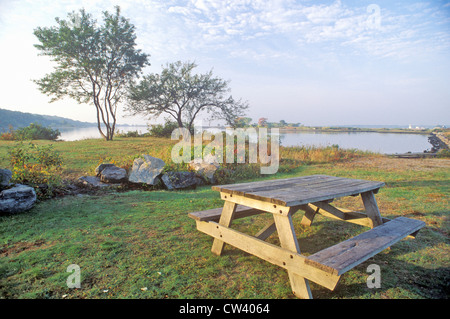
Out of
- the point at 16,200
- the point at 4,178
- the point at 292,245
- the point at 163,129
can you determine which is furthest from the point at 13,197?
the point at 163,129

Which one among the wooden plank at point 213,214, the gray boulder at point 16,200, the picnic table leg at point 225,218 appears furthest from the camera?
the gray boulder at point 16,200

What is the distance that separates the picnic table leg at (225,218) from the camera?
10.3ft

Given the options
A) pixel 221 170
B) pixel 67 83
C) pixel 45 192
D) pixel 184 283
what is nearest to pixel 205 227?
pixel 184 283

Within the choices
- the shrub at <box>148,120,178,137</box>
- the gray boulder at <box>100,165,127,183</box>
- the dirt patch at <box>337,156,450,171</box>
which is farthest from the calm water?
the gray boulder at <box>100,165,127,183</box>

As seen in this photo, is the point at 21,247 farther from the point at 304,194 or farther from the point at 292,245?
the point at 304,194

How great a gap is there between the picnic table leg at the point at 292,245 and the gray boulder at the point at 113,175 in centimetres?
582

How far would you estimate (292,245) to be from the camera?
246 centimetres

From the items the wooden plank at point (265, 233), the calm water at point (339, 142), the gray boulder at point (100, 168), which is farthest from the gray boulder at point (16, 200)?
the calm water at point (339, 142)

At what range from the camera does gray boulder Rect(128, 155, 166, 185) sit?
23.8ft

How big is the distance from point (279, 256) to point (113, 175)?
19.8 ft

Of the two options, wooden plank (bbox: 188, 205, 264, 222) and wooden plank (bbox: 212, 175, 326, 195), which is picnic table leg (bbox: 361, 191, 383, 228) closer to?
wooden plank (bbox: 212, 175, 326, 195)

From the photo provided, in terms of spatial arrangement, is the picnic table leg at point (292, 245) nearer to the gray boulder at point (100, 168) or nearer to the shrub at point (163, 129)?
the gray boulder at point (100, 168)
